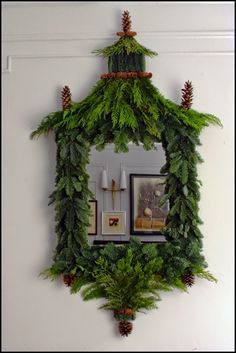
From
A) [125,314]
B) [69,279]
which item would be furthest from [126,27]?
[125,314]

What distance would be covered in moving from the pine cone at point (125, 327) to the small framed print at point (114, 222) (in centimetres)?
41

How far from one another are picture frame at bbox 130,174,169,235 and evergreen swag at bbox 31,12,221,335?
45mm

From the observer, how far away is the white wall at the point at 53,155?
6.49 ft

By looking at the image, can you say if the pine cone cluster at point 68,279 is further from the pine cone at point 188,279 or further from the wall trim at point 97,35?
the wall trim at point 97,35

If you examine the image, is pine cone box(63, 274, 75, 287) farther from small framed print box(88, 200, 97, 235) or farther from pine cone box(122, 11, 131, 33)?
pine cone box(122, 11, 131, 33)

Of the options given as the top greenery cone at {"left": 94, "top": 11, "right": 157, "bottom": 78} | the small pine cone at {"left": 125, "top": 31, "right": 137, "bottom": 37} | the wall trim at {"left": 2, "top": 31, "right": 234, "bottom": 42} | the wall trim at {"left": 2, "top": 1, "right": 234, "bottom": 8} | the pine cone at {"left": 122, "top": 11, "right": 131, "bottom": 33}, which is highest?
the wall trim at {"left": 2, "top": 1, "right": 234, "bottom": 8}

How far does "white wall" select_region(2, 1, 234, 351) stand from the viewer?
1.98m

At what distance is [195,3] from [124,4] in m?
0.36

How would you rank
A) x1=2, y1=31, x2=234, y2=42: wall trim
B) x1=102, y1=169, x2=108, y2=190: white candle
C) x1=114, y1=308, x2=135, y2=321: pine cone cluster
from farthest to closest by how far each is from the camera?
x1=2, y1=31, x2=234, y2=42: wall trim → x1=102, y1=169, x2=108, y2=190: white candle → x1=114, y1=308, x2=135, y2=321: pine cone cluster

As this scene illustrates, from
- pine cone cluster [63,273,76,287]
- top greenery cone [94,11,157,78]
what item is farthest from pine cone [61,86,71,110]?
pine cone cluster [63,273,76,287]

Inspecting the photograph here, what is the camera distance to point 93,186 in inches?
79.0

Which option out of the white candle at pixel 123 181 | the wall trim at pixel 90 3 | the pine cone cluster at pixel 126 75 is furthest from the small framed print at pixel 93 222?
the wall trim at pixel 90 3

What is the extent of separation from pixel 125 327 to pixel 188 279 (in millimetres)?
359

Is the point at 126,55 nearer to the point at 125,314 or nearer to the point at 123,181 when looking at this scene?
the point at 123,181
